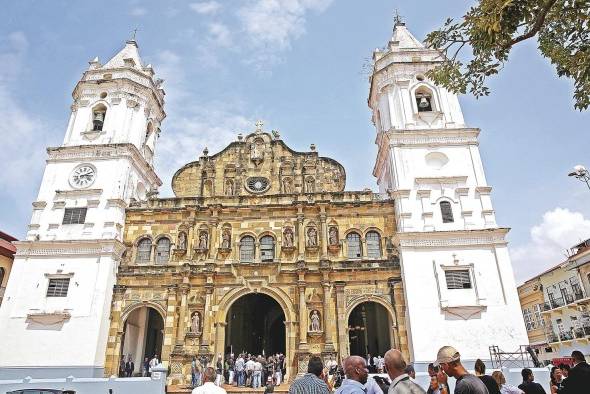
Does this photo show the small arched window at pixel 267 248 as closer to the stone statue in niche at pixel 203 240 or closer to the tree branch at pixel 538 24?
the stone statue in niche at pixel 203 240

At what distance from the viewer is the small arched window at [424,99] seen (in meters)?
24.4

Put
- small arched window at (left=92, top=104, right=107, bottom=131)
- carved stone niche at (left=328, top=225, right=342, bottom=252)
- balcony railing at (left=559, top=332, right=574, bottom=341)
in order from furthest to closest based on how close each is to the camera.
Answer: balcony railing at (left=559, top=332, right=574, bottom=341) → small arched window at (left=92, top=104, right=107, bottom=131) → carved stone niche at (left=328, top=225, right=342, bottom=252)

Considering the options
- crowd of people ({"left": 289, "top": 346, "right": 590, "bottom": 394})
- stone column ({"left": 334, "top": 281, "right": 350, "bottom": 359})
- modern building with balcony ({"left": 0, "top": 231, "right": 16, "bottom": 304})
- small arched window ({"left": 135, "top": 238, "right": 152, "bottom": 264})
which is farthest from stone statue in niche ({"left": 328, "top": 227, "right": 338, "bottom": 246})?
modern building with balcony ({"left": 0, "top": 231, "right": 16, "bottom": 304})

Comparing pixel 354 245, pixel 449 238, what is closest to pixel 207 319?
pixel 354 245

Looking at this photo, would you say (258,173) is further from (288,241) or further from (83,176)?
(83,176)

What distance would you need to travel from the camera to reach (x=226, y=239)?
2242 cm

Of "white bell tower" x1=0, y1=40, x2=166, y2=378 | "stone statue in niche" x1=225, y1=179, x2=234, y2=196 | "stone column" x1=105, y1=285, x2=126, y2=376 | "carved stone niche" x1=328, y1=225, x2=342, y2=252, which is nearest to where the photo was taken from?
"white bell tower" x1=0, y1=40, x2=166, y2=378

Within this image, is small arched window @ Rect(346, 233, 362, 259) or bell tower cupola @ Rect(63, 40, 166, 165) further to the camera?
bell tower cupola @ Rect(63, 40, 166, 165)

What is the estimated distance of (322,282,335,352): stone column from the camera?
63.6 feet

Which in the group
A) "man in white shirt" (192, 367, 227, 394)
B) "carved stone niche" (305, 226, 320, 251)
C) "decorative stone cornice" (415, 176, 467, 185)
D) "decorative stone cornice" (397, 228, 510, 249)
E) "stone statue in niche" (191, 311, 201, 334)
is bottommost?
"man in white shirt" (192, 367, 227, 394)

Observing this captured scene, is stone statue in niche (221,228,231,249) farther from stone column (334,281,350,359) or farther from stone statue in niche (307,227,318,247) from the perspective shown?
stone column (334,281,350,359)

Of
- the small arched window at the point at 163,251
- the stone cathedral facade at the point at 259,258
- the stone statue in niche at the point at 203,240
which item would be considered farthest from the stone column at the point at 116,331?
the stone statue in niche at the point at 203,240

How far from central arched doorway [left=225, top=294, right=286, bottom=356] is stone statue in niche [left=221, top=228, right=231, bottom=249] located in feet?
13.4

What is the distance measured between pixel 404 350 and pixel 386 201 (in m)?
7.36
